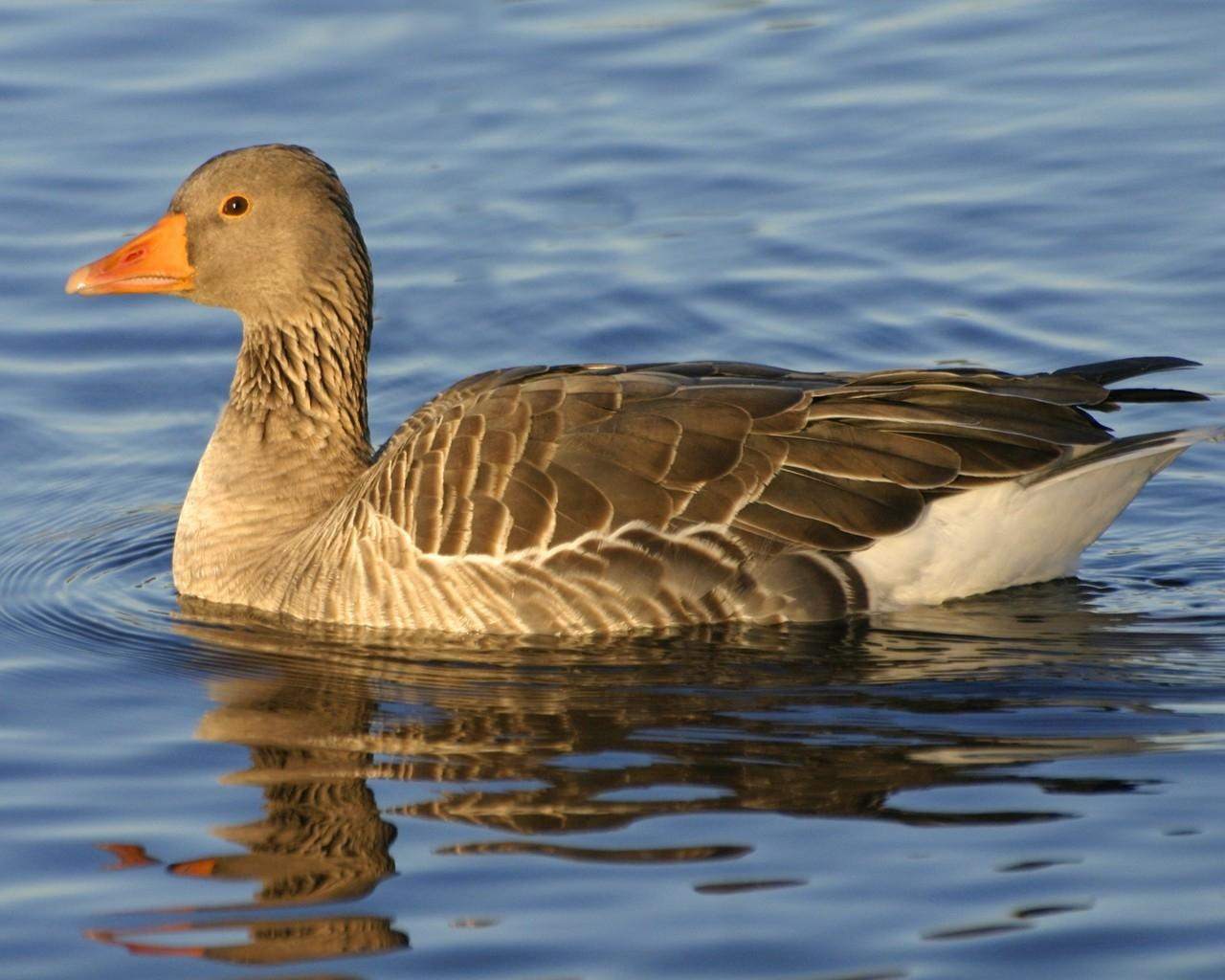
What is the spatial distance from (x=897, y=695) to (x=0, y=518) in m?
5.67

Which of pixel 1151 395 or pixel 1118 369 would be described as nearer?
pixel 1151 395

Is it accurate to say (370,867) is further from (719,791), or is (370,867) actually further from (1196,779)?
(1196,779)

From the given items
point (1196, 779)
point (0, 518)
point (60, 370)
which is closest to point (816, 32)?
point (60, 370)

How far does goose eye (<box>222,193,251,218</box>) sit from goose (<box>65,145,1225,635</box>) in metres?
1.50

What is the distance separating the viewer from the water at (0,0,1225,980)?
25.1ft

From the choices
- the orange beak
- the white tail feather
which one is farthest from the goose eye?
the white tail feather

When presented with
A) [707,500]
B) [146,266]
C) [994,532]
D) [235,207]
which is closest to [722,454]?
[707,500]

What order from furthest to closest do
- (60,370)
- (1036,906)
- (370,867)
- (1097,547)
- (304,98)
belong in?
(304,98)
(60,370)
(1097,547)
(370,867)
(1036,906)

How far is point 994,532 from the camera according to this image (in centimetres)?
1055

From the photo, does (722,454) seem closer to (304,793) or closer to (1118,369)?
(1118,369)

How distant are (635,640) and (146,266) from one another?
11.1 ft

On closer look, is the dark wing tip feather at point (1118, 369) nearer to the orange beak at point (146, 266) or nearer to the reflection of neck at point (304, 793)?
the reflection of neck at point (304, 793)

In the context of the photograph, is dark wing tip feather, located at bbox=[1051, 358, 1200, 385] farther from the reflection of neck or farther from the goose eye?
the goose eye

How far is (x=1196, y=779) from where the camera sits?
849 cm
